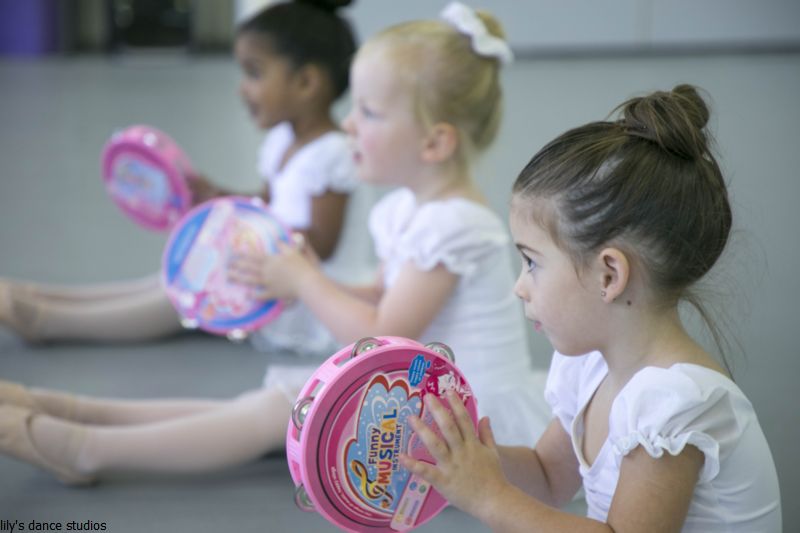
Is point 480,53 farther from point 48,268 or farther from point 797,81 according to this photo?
point 797,81

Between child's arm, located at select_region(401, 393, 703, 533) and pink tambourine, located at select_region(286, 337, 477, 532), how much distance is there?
4cm

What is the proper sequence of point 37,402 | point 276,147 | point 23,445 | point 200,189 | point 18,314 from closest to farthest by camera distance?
point 23,445
point 37,402
point 18,314
point 200,189
point 276,147

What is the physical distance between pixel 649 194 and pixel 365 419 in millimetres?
348

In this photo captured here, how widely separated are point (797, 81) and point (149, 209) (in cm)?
330

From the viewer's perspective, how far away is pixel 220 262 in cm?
180

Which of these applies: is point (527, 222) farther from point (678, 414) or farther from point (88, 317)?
point (88, 317)

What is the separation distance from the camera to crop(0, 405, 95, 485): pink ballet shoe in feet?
5.03

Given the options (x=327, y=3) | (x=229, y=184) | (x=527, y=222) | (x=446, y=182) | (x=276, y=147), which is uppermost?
(x=327, y=3)

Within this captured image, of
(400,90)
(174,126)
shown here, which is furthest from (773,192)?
(174,126)

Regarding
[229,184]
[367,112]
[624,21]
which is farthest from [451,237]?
[624,21]

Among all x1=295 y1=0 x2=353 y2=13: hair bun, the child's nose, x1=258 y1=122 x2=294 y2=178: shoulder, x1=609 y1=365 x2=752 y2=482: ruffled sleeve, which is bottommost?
x1=258 y1=122 x2=294 y2=178: shoulder

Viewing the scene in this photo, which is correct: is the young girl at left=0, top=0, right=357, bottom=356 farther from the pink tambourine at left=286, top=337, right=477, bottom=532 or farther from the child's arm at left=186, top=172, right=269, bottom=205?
the pink tambourine at left=286, top=337, right=477, bottom=532

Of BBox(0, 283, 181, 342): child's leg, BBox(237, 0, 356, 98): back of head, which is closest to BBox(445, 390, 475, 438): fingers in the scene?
BBox(0, 283, 181, 342): child's leg

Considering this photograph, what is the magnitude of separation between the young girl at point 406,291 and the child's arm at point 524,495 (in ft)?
1.94
